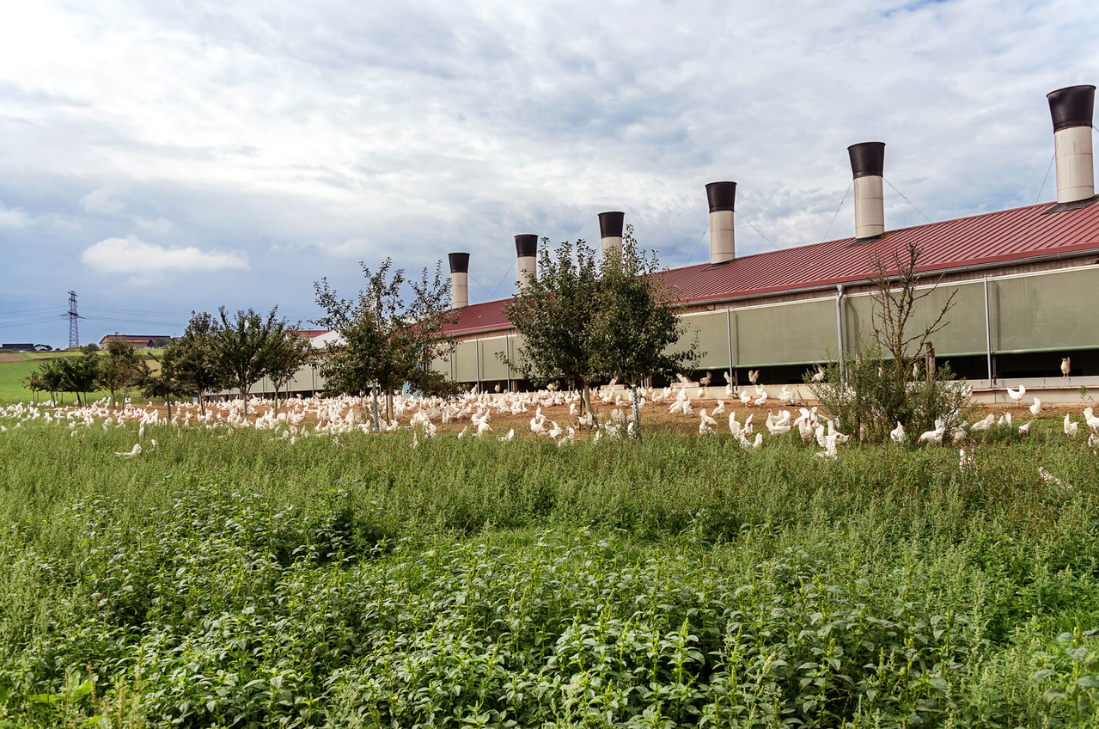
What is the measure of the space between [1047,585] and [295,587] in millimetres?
5672

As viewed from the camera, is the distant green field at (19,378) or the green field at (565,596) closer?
the green field at (565,596)

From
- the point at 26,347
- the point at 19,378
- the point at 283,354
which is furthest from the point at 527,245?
the point at 26,347

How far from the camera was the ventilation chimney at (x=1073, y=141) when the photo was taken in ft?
67.2

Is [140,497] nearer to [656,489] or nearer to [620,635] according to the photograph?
[656,489]

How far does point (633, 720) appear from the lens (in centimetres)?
332

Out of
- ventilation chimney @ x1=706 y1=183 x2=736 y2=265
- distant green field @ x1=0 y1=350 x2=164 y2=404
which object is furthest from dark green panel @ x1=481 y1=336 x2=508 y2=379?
distant green field @ x1=0 y1=350 x2=164 y2=404

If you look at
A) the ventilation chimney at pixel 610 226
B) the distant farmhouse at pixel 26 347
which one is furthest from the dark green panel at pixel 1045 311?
the distant farmhouse at pixel 26 347

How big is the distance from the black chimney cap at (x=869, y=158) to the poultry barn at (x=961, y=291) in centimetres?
4

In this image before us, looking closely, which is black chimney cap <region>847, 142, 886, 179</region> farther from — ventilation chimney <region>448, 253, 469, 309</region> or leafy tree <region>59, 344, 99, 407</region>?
leafy tree <region>59, 344, 99, 407</region>

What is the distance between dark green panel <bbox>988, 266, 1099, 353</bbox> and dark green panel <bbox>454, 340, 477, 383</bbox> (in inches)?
775

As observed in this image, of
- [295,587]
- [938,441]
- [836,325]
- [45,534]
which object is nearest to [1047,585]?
[295,587]

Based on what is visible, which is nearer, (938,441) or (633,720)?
(633,720)

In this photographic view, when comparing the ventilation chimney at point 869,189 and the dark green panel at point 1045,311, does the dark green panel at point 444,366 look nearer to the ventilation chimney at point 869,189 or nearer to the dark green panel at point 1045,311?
the ventilation chimney at point 869,189

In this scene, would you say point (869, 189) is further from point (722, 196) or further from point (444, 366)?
point (444, 366)
